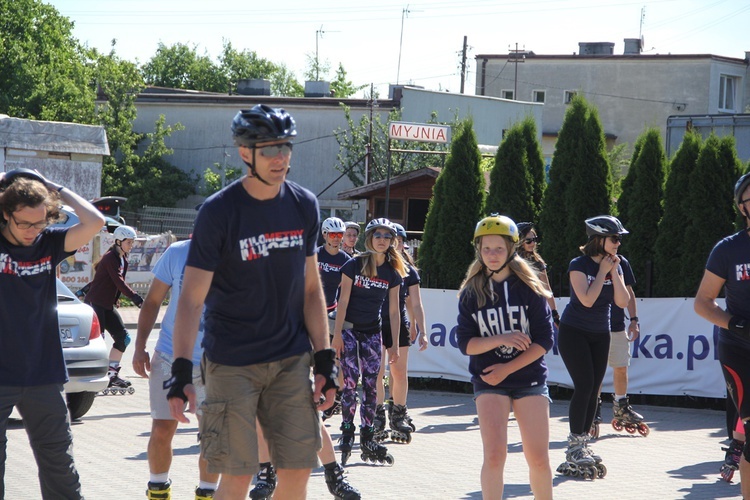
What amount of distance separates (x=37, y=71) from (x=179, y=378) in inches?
2075

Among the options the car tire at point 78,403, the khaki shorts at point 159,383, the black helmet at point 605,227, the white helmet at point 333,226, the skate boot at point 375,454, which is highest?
the black helmet at point 605,227

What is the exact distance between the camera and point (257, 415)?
15.5 feet

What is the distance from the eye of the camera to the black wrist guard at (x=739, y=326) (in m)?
6.12

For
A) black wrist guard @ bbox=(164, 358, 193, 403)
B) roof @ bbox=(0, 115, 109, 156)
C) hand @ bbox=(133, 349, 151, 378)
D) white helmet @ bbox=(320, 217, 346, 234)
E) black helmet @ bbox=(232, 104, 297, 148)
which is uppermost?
roof @ bbox=(0, 115, 109, 156)

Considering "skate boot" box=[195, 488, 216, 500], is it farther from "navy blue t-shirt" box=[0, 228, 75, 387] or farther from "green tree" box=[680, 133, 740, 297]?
"green tree" box=[680, 133, 740, 297]

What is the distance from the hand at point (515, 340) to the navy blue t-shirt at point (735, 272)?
1.45 meters

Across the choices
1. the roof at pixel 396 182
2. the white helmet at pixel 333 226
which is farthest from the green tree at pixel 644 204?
the roof at pixel 396 182

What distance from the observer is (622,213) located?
14227mm

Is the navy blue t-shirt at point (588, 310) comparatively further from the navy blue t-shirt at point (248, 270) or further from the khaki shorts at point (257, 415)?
the navy blue t-shirt at point (248, 270)

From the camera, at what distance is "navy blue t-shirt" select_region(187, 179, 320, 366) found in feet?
14.6

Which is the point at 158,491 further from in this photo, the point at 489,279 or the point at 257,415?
the point at 489,279

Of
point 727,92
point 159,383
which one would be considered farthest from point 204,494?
point 727,92

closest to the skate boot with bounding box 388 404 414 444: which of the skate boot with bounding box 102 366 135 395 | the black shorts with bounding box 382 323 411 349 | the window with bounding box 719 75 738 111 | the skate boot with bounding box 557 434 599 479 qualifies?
the black shorts with bounding box 382 323 411 349

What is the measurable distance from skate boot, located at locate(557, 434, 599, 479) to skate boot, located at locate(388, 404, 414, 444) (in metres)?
1.98
